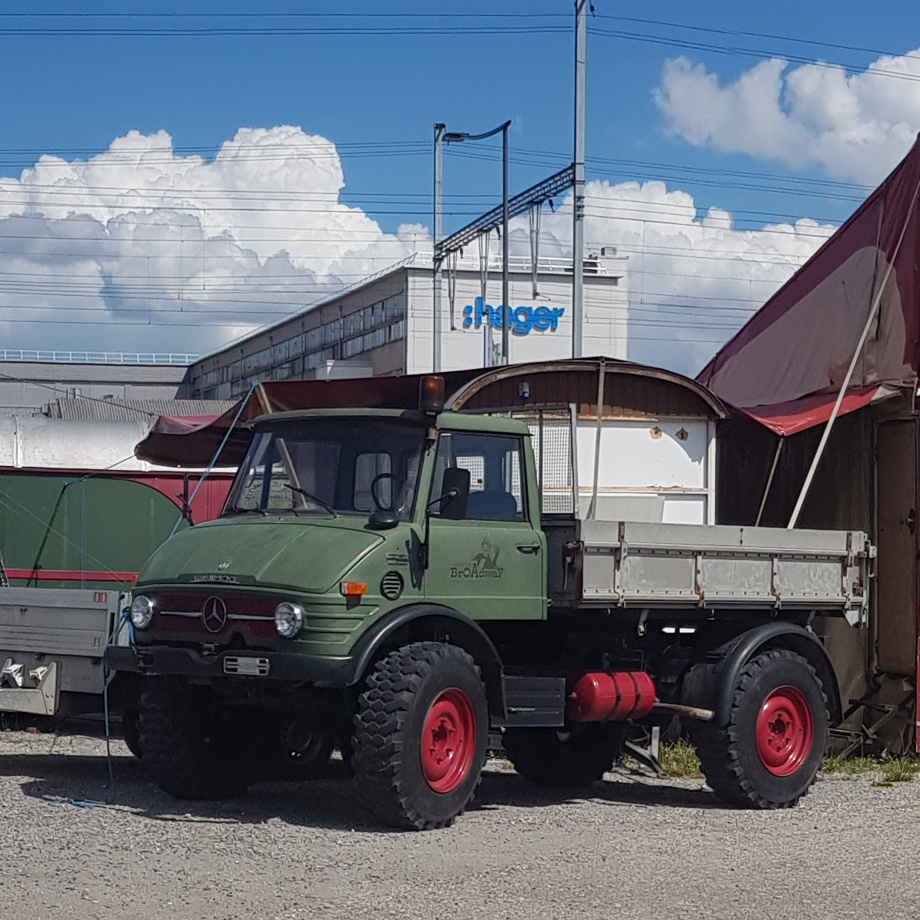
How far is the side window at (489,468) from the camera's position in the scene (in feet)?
32.5

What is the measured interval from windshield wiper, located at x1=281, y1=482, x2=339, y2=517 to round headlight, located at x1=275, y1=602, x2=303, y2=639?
91 centimetres

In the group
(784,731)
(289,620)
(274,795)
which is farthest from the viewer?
(784,731)

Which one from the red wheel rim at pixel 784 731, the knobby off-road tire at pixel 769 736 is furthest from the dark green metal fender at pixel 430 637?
the red wheel rim at pixel 784 731

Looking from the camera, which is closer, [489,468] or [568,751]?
[489,468]

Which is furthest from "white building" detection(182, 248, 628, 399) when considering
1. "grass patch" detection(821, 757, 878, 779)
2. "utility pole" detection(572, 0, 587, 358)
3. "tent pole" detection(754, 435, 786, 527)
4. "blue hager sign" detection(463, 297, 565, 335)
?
"grass patch" detection(821, 757, 878, 779)

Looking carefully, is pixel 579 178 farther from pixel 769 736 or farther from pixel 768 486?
pixel 769 736

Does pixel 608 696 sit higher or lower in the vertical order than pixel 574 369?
lower

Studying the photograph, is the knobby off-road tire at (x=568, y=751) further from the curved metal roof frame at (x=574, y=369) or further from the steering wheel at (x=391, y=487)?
the curved metal roof frame at (x=574, y=369)

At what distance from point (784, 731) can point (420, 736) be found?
3.32 m

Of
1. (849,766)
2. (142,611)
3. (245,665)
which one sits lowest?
(849,766)

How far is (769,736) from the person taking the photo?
10992 millimetres

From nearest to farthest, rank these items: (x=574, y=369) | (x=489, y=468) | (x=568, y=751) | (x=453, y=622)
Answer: (x=453, y=622) → (x=489, y=468) → (x=568, y=751) → (x=574, y=369)

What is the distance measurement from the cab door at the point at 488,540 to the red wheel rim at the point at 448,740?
62 centimetres

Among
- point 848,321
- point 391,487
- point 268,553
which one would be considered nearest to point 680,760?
point 391,487
